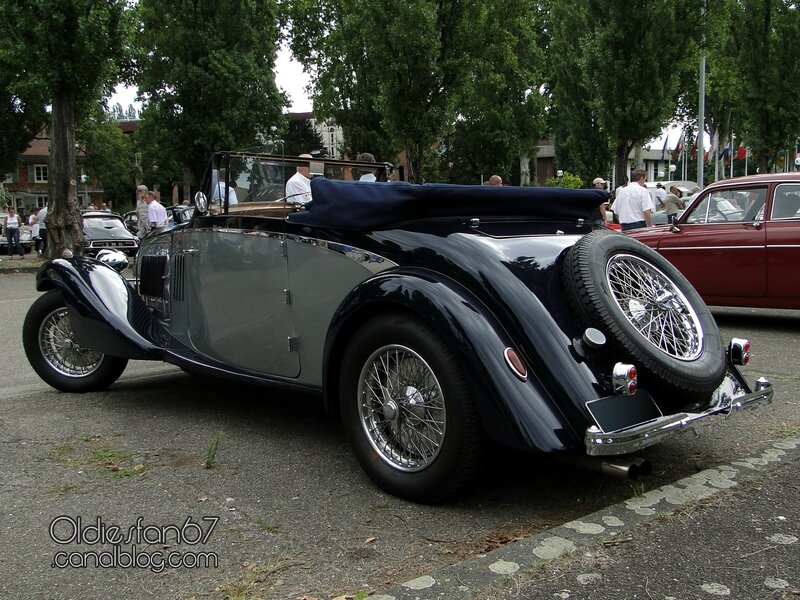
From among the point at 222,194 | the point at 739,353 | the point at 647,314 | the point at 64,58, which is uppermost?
the point at 64,58

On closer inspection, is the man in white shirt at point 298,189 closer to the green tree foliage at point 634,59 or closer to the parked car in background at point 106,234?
the parked car in background at point 106,234

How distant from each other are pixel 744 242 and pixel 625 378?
5.90 m

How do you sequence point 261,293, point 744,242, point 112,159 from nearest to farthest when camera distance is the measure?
point 261,293
point 744,242
point 112,159

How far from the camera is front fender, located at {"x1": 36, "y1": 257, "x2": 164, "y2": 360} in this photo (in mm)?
4930

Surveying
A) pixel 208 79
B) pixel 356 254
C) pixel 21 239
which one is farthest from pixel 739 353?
pixel 21 239

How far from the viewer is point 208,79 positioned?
1188 inches

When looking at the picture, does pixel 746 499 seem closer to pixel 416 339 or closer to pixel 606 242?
pixel 606 242

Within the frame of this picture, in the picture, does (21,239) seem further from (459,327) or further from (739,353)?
(739,353)

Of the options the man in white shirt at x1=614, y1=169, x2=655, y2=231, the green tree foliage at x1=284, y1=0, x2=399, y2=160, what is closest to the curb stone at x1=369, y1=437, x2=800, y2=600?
the man in white shirt at x1=614, y1=169, x2=655, y2=231

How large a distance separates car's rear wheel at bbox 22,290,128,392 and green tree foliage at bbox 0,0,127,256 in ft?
44.2

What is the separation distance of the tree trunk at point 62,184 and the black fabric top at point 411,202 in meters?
15.9

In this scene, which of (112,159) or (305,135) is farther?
(112,159)

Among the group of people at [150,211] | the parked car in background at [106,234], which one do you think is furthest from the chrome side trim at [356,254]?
the parked car in background at [106,234]

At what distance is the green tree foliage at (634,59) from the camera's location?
20.5 meters
